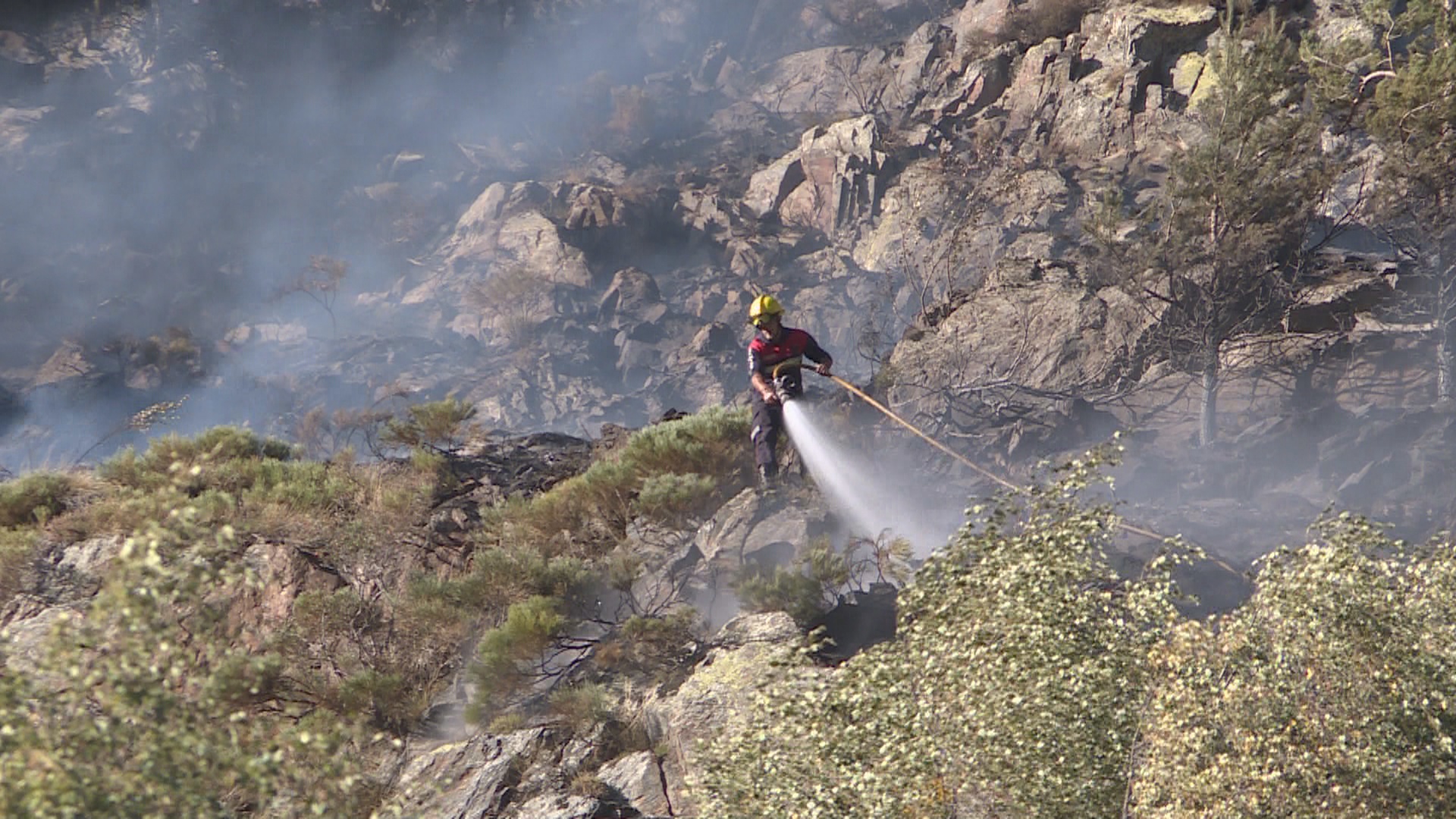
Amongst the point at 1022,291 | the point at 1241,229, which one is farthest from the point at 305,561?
the point at 1241,229

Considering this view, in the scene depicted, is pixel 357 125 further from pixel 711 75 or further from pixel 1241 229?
pixel 1241 229

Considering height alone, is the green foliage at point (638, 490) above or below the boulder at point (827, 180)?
above

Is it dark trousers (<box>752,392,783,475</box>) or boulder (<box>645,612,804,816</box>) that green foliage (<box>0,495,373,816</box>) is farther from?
dark trousers (<box>752,392,783,475</box>)

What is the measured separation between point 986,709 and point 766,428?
6023mm

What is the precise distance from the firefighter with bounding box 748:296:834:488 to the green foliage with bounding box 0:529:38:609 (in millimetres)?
7315

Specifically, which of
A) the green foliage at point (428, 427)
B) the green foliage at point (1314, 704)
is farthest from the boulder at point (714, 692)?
the green foliage at point (428, 427)

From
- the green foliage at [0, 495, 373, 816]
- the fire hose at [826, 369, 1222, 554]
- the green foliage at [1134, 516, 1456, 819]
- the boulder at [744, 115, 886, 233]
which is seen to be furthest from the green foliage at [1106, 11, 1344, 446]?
the boulder at [744, 115, 886, 233]

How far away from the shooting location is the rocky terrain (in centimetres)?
1279

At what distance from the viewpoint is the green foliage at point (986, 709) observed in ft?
15.1

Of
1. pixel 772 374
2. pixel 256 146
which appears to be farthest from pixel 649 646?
pixel 256 146

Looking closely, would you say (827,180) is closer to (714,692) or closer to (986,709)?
(714,692)

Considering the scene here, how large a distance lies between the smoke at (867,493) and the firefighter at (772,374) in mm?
204

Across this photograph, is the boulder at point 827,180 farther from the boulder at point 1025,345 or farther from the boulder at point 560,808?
the boulder at point 560,808

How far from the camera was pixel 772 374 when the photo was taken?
10.5 metres
